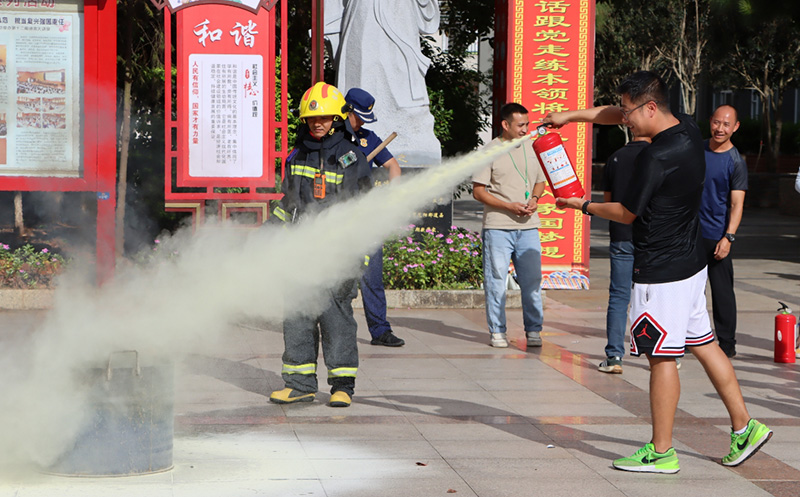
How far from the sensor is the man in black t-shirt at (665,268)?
515cm

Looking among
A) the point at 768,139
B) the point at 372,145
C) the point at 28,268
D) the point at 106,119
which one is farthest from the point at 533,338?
the point at 768,139

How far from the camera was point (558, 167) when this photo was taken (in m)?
5.89

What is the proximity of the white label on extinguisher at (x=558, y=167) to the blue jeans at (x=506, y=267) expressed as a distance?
270 centimetres

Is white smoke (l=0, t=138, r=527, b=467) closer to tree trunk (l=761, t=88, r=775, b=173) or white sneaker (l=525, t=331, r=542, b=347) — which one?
white sneaker (l=525, t=331, r=542, b=347)

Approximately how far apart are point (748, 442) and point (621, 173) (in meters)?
2.67

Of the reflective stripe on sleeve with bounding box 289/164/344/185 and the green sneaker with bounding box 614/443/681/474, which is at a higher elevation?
the reflective stripe on sleeve with bounding box 289/164/344/185

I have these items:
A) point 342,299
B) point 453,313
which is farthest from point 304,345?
point 453,313

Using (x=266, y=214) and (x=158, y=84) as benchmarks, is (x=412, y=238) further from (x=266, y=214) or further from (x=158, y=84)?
(x=158, y=84)

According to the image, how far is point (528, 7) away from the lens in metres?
12.8

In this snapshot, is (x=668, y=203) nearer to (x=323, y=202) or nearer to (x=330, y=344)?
(x=323, y=202)

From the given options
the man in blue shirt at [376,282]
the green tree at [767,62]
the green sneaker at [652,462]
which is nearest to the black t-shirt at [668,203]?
the green sneaker at [652,462]

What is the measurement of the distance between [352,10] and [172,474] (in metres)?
9.07

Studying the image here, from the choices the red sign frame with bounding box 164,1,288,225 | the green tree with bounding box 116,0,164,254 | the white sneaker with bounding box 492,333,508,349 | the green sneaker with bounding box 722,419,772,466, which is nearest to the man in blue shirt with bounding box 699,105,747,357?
the white sneaker with bounding box 492,333,508,349

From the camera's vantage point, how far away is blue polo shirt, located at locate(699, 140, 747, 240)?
26.3ft
